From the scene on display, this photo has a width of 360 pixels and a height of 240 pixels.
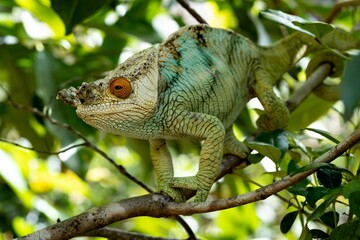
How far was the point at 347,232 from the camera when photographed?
940 mm

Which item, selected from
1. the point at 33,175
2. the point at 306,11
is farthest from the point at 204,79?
the point at 33,175

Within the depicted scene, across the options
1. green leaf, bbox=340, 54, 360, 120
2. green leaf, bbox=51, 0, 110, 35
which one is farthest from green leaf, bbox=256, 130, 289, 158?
green leaf, bbox=340, 54, 360, 120

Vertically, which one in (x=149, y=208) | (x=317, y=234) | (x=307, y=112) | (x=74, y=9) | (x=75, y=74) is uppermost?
(x=75, y=74)

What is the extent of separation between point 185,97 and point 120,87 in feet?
0.50

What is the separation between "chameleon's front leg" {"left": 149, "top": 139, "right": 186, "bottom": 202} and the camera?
1236mm

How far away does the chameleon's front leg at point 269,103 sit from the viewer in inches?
58.7

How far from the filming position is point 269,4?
6.98ft

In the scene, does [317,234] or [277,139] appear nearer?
[317,234]

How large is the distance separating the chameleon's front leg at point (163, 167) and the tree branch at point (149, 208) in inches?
3.0

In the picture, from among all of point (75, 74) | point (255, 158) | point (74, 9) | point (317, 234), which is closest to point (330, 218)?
point (317, 234)

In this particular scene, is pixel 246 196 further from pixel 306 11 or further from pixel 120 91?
pixel 306 11

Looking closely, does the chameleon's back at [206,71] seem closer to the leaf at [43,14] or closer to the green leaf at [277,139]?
the green leaf at [277,139]

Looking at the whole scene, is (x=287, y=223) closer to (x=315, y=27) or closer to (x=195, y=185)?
(x=195, y=185)

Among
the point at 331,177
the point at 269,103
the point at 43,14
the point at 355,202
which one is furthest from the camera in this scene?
the point at 43,14
